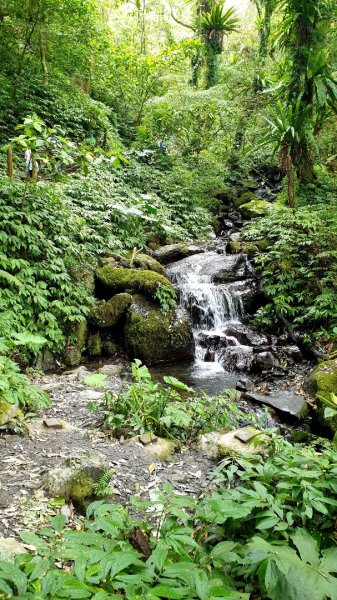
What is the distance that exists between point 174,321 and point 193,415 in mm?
3631

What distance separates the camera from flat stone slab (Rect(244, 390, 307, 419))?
510 centimetres

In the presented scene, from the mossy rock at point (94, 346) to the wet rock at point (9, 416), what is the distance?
344 cm

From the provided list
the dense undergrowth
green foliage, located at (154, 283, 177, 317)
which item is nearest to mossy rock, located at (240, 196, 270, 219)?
the dense undergrowth

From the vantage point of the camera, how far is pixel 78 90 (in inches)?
522

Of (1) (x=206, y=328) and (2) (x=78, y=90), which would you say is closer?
(1) (x=206, y=328)

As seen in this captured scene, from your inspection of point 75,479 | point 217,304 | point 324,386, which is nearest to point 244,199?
point 217,304

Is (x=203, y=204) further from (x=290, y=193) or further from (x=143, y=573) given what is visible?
(x=143, y=573)

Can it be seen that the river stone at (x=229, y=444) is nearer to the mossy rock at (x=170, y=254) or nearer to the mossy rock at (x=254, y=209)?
the mossy rock at (x=170, y=254)

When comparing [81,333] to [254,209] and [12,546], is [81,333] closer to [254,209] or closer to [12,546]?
[12,546]

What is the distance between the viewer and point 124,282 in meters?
7.63

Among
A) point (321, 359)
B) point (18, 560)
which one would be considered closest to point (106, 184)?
point (321, 359)

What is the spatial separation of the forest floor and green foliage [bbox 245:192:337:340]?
4779 mm

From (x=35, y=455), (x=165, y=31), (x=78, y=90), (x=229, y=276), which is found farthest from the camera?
(x=165, y=31)

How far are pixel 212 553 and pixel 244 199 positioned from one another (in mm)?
13677
